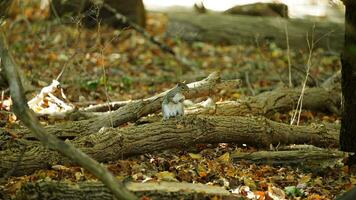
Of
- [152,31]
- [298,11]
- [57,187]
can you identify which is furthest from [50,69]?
[298,11]

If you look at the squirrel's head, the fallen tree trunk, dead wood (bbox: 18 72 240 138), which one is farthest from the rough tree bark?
the squirrel's head

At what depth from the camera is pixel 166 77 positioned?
8336 mm

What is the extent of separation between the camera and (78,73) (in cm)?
773

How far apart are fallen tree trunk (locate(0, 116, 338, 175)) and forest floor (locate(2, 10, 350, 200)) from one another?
4.2 inches

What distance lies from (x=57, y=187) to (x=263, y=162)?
6.48ft

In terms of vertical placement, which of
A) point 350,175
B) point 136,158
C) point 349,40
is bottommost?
point 350,175

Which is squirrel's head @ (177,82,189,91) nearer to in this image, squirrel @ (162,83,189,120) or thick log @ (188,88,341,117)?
squirrel @ (162,83,189,120)

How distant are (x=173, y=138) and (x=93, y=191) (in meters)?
1.17

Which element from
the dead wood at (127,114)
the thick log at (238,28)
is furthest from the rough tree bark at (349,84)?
the thick log at (238,28)

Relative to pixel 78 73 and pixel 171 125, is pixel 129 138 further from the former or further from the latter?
pixel 78 73

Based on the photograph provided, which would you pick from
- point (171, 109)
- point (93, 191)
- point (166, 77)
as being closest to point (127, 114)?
point (171, 109)

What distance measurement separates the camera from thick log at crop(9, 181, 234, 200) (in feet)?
12.5

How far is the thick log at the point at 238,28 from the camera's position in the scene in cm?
1020

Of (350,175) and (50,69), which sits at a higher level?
(50,69)
